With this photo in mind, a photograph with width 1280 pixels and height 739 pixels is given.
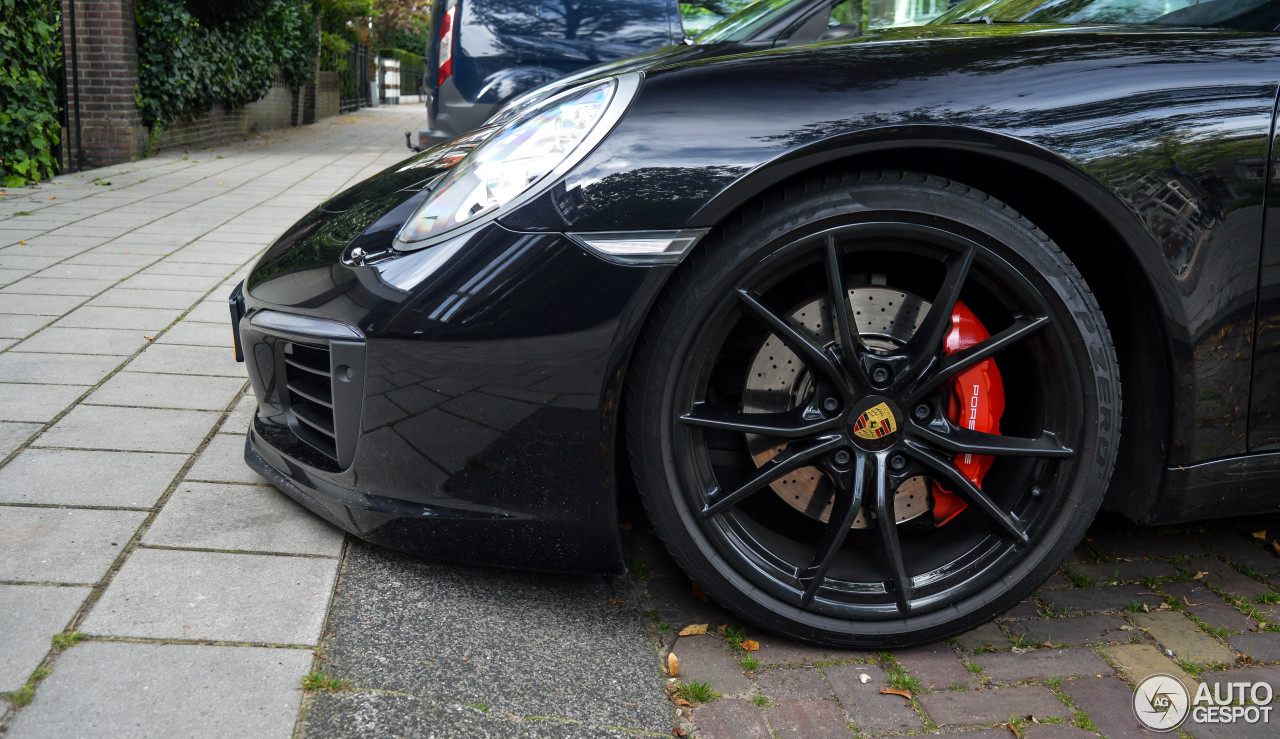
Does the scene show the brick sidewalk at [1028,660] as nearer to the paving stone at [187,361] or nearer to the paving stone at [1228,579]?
the paving stone at [1228,579]

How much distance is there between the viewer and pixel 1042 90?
186cm

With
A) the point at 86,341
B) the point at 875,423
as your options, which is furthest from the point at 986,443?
the point at 86,341

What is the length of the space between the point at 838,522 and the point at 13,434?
7.62 ft

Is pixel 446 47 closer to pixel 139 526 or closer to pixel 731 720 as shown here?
pixel 139 526

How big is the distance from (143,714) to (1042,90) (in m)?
1.92

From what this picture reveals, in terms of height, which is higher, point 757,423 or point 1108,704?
point 757,423

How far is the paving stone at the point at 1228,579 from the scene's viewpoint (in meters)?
2.36

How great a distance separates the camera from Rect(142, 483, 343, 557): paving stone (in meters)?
2.25

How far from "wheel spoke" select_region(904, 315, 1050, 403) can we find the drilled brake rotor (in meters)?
0.13

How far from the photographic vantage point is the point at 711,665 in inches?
78.3

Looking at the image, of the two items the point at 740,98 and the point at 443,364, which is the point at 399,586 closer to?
the point at 443,364

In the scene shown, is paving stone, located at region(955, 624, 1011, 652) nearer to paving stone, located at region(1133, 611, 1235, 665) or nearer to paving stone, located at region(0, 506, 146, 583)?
paving stone, located at region(1133, 611, 1235, 665)

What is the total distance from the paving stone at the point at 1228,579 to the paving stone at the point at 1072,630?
0.37 metres

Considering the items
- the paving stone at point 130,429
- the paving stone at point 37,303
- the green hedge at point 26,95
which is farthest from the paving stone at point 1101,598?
the green hedge at point 26,95
